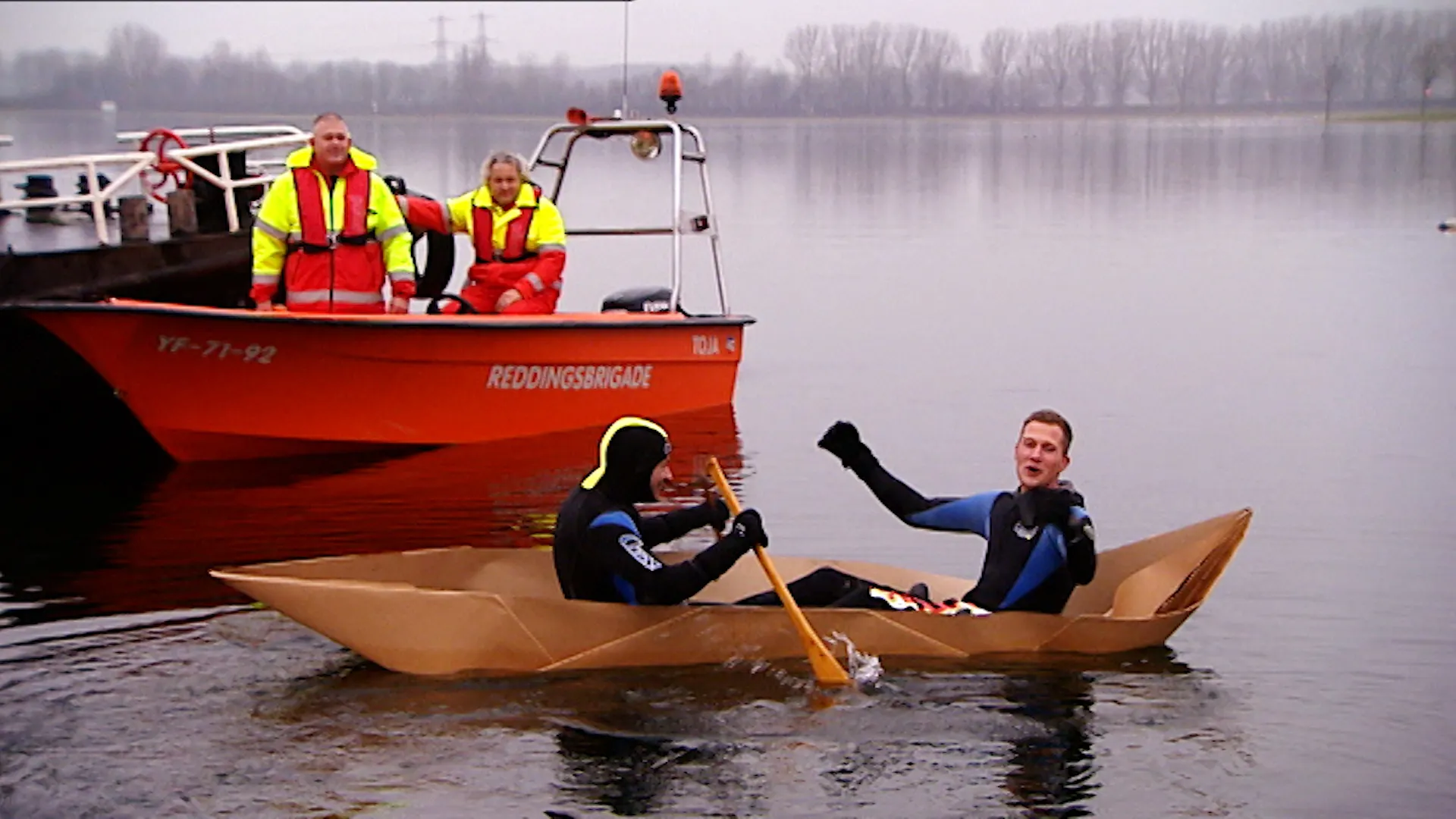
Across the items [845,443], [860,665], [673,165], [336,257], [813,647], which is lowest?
[860,665]

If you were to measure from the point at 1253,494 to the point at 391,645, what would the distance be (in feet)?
20.2

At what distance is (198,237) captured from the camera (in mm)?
14102

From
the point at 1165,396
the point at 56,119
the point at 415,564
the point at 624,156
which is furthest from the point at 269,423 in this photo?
the point at 56,119

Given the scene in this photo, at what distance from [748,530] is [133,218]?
721 cm

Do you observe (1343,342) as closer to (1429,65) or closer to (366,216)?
(366,216)

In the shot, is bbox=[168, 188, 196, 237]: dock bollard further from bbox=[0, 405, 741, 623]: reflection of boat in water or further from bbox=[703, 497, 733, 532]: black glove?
bbox=[703, 497, 733, 532]: black glove

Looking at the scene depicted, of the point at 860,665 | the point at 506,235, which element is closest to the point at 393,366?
the point at 506,235

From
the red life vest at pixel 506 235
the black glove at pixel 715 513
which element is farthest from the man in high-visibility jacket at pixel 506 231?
the black glove at pixel 715 513

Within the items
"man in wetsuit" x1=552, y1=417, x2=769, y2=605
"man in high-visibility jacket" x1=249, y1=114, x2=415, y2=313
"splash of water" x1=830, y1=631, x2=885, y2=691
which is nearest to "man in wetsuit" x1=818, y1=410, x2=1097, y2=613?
"splash of water" x1=830, y1=631, x2=885, y2=691

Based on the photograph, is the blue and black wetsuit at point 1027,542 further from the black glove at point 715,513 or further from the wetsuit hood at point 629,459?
the wetsuit hood at point 629,459

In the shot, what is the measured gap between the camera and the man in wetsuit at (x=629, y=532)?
776cm

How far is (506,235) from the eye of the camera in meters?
12.7

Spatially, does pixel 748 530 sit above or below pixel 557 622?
above

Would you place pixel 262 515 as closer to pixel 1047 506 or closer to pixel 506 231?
pixel 506 231
